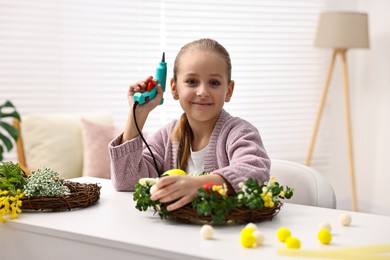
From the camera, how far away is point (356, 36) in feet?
15.7

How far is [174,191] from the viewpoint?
1499mm

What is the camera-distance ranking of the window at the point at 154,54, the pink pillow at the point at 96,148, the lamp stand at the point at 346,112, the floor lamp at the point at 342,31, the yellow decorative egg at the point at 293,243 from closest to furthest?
the yellow decorative egg at the point at 293,243 < the pink pillow at the point at 96,148 < the window at the point at 154,54 < the floor lamp at the point at 342,31 < the lamp stand at the point at 346,112

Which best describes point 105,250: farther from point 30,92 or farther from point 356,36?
point 356,36

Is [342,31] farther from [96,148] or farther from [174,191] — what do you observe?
[174,191]

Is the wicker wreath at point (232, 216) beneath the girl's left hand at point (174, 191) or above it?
beneath

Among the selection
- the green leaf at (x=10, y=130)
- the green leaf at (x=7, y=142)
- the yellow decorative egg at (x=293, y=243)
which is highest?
the yellow decorative egg at (x=293, y=243)

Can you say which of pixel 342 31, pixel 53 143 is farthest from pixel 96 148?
pixel 342 31

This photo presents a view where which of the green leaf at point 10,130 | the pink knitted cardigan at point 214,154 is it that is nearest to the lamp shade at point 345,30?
the green leaf at point 10,130

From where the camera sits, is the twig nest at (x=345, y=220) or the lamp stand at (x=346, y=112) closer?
the twig nest at (x=345, y=220)

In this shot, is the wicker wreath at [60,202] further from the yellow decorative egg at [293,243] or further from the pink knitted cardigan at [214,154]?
the yellow decorative egg at [293,243]

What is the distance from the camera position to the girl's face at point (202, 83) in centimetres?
185

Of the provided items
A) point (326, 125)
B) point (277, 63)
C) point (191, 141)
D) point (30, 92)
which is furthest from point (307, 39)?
point (191, 141)

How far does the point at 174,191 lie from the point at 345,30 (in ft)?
11.7

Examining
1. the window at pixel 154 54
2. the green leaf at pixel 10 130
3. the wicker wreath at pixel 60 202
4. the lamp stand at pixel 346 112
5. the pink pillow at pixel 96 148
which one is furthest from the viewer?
the lamp stand at pixel 346 112
